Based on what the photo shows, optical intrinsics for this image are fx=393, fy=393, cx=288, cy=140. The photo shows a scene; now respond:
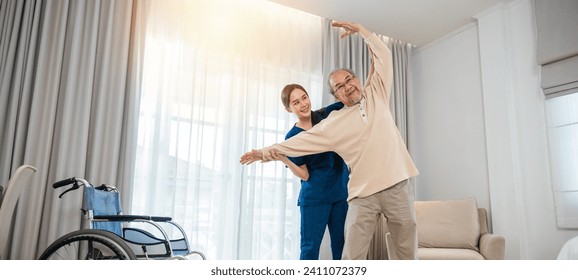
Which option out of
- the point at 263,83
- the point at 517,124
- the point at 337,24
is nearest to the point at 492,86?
the point at 517,124

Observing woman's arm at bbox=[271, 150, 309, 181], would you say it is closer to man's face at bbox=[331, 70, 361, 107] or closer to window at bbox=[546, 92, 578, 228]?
man's face at bbox=[331, 70, 361, 107]

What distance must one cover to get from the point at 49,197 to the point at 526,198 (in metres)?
3.46

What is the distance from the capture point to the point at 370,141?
67.6 inches

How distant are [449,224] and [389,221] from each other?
1.73 m

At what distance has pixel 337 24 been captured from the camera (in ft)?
6.01

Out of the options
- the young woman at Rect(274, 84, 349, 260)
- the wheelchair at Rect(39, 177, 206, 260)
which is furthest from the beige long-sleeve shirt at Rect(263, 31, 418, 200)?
the wheelchair at Rect(39, 177, 206, 260)

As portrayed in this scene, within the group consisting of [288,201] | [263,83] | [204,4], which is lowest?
[288,201]

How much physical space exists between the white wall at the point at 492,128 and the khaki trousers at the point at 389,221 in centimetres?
195

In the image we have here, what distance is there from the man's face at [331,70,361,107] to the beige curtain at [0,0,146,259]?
5.09ft

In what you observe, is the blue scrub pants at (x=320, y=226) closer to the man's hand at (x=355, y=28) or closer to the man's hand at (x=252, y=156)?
the man's hand at (x=252, y=156)

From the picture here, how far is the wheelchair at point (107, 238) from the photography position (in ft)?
5.41

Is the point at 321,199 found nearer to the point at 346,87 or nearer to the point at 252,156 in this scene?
the point at 252,156

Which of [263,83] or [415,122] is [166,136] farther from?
[415,122]

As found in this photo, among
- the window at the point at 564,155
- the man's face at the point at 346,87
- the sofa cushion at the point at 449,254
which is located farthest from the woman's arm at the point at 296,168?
the window at the point at 564,155
